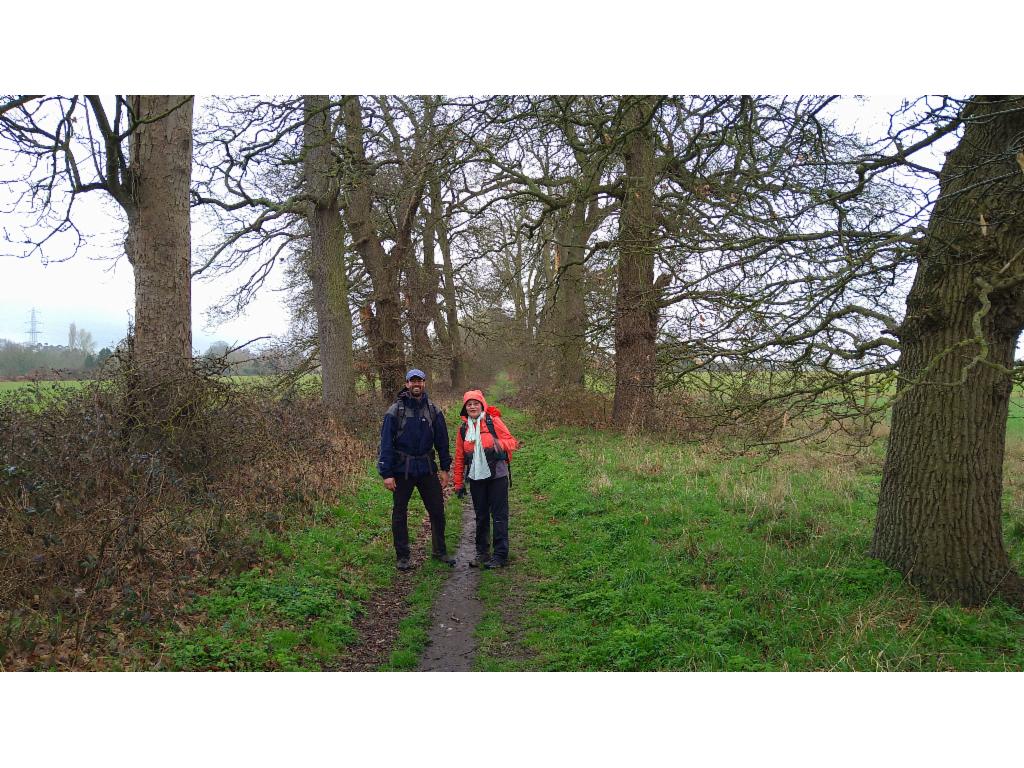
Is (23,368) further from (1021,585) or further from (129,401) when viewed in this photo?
(1021,585)

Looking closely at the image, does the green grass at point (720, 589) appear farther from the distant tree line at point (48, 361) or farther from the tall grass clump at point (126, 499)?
the distant tree line at point (48, 361)

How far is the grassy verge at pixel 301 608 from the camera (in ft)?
14.9

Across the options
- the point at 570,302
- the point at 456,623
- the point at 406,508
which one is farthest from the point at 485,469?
the point at 570,302

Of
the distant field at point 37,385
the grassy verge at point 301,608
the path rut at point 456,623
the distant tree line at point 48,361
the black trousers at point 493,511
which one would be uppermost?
the distant tree line at point 48,361

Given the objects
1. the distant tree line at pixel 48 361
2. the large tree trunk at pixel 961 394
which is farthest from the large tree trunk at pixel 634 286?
the distant tree line at pixel 48 361

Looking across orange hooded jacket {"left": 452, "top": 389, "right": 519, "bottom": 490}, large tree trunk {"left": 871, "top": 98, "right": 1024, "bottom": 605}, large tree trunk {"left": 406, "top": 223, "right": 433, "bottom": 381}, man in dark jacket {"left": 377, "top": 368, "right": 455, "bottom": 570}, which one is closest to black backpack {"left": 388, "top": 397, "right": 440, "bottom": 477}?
man in dark jacket {"left": 377, "top": 368, "right": 455, "bottom": 570}

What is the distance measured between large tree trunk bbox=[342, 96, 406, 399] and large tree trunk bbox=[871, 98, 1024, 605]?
12676 mm

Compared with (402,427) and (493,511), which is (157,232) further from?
(493,511)

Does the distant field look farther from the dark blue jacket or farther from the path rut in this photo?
the path rut

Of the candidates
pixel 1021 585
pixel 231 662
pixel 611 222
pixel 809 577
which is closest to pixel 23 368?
pixel 231 662

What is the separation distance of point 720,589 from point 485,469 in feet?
9.18

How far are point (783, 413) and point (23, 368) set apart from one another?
8458 millimetres

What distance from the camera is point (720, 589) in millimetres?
5594

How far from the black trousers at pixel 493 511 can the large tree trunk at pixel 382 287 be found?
10037 mm
